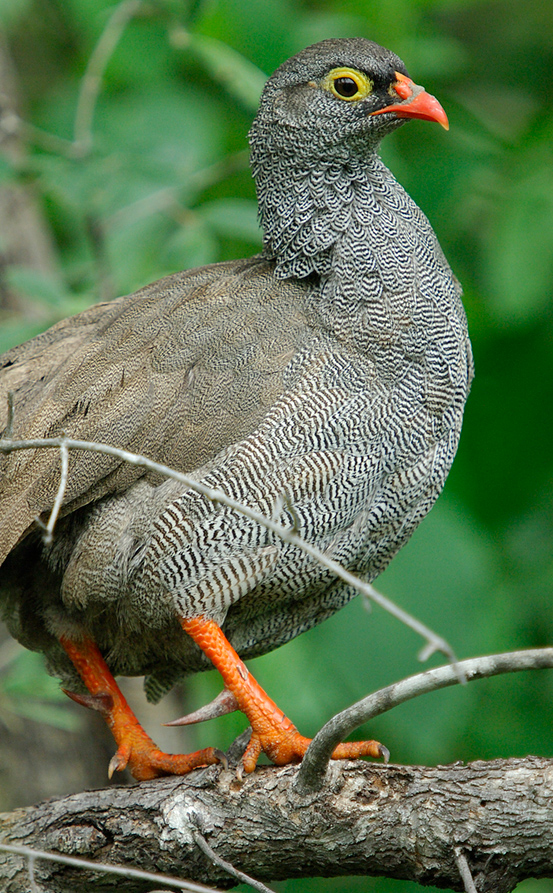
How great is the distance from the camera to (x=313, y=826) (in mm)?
3439

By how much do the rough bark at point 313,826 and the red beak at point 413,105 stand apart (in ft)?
8.37

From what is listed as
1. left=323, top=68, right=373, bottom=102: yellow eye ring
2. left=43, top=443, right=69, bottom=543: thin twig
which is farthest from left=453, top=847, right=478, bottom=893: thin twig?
left=323, top=68, right=373, bottom=102: yellow eye ring

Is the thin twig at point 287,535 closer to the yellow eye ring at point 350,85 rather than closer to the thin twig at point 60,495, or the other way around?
the thin twig at point 60,495

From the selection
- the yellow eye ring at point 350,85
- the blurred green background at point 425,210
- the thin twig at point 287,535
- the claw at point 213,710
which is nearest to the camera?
the thin twig at point 287,535

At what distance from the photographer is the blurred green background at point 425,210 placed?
17.3 ft

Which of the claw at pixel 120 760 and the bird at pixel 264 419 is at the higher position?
the bird at pixel 264 419

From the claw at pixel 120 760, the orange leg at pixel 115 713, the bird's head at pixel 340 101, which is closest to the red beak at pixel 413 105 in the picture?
the bird's head at pixel 340 101

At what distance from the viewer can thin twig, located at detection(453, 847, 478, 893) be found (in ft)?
9.73

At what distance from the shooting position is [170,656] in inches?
169

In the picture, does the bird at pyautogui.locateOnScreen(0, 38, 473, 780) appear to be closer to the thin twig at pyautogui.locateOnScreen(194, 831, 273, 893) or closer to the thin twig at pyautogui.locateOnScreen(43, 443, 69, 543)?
the thin twig at pyautogui.locateOnScreen(194, 831, 273, 893)

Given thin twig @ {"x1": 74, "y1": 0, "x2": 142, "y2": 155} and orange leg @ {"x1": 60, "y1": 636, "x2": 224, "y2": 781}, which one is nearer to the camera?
orange leg @ {"x1": 60, "y1": 636, "x2": 224, "y2": 781}

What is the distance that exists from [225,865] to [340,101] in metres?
3.06

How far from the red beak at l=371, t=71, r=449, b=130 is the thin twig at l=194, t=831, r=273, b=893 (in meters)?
2.97

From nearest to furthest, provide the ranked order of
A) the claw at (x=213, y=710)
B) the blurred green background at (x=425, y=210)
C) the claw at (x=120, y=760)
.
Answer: the claw at (x=213, y=710), the claw at (x=120, y=760), the blurred green background at (x=425, y=210)
